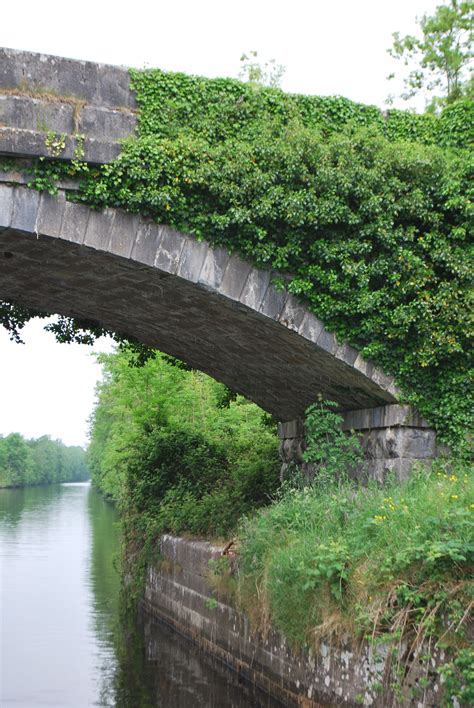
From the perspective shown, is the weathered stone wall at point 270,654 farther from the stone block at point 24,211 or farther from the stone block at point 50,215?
the stone block at point 24,211

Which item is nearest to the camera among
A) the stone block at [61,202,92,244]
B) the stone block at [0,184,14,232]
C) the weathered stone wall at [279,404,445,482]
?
the stone block at [0,184,14,232]

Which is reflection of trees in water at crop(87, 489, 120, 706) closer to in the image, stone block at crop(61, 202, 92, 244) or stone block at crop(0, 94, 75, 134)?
stone block at crop(61, 202, 92, 244)

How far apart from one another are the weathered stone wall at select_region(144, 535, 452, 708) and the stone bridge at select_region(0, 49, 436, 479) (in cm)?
230

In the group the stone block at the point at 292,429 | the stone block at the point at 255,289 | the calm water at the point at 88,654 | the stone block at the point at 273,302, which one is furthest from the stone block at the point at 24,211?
the stone block at the point at 292,429

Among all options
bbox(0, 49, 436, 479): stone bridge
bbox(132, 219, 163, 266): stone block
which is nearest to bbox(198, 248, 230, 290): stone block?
bbox(0, 49, 436, 479): stone bridge

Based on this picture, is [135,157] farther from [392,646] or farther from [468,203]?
[392,646]

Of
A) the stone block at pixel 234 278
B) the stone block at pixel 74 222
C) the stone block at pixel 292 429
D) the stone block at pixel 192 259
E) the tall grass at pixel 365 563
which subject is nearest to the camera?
the tall grass at pixel 365 563

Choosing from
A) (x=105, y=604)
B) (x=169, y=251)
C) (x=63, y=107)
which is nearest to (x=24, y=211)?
(x=63, y=107)

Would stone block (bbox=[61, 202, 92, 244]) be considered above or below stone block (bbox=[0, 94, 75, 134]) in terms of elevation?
below

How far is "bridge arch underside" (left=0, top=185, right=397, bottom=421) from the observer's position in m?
8.19

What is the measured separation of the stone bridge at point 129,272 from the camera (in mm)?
8094

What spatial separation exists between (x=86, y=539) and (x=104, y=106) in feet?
61.9

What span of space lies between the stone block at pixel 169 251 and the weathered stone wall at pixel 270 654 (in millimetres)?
3282

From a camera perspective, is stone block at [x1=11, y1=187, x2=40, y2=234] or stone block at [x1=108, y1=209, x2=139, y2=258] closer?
stone block at [x1=11, y1=187, x2=40, y2=234]
